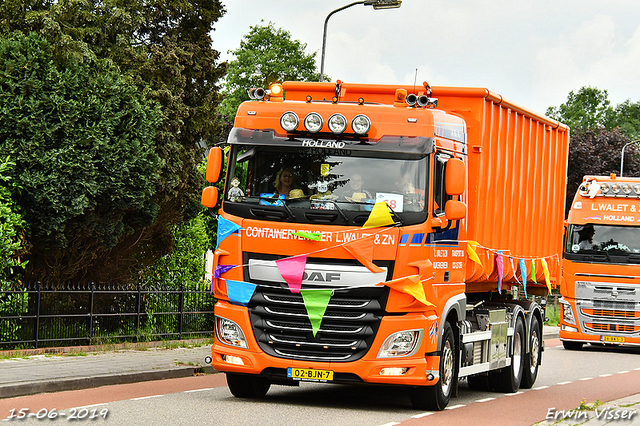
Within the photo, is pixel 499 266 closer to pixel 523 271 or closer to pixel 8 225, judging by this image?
pixel 523 271

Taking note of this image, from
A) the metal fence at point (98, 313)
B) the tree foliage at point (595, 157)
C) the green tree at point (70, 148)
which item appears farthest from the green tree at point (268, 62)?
the green tree at point (70, 148)

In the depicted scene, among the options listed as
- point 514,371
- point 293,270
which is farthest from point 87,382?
point 514,371

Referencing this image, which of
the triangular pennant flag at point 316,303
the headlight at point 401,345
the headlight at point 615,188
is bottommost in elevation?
the headlight at point 401,345

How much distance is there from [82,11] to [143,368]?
8.31m

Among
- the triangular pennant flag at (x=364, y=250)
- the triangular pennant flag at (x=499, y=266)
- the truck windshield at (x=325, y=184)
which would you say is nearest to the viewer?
the triangular pennant flag at (x=364, y=250)

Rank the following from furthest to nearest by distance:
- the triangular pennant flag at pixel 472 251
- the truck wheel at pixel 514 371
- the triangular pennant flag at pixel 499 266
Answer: the truck wheel at pixel 514 371 → the triangular pennant flag at pixel 499 266 → the triangular pennant flag at pixel 472 251

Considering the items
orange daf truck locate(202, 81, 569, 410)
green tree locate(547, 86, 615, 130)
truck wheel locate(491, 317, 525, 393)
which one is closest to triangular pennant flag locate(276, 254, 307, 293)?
orange daf truck locate(202, 81, 569, 410)

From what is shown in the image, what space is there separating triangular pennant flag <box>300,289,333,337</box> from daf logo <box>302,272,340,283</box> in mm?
124

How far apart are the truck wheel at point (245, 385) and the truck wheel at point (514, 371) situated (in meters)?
4.31

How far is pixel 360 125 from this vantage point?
11.1m

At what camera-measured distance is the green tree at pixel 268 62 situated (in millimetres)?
64000

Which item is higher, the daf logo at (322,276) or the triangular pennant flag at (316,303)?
the daf logo at (322,276)

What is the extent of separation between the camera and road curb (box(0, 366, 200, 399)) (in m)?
11.7

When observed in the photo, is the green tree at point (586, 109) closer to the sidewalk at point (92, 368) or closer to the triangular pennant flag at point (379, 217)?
the sidewalk at point (92, 368)
